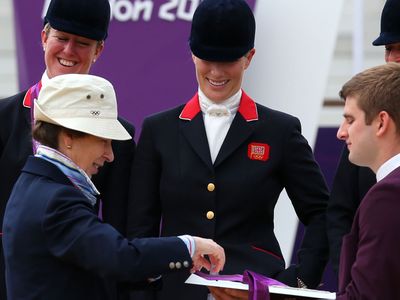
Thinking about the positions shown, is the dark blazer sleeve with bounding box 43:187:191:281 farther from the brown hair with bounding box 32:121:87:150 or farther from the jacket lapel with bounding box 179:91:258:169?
the jacket lapel with bounding box 179:91:258:169

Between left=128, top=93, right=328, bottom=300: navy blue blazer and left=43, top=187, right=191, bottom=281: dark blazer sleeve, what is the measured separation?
0.89 metres

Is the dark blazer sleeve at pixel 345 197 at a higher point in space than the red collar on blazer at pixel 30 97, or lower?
lower

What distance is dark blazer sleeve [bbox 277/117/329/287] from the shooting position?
3938mm

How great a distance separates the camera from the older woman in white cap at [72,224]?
3020 millimetres

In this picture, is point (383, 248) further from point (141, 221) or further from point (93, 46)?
point (93, 46)

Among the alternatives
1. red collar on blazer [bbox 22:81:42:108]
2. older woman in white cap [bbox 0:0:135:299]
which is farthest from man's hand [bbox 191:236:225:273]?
red collar on blazer [bbox 22:81:42:108]

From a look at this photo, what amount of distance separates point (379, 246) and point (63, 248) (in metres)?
0.90

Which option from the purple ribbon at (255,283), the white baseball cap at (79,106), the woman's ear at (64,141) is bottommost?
the purple ribbon at (255,283)

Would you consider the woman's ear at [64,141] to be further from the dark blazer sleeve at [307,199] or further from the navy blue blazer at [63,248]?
the dark blazer sleeve at [307,199]

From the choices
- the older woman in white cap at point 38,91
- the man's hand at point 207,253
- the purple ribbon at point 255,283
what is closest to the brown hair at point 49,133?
the man's hand at point 207,253

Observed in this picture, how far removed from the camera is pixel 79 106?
3.17 meters

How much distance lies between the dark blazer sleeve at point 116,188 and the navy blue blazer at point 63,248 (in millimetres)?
897

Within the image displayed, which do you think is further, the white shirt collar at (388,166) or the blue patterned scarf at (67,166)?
the blue patterned scarf at (67,166)

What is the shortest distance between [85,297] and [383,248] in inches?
35.6
